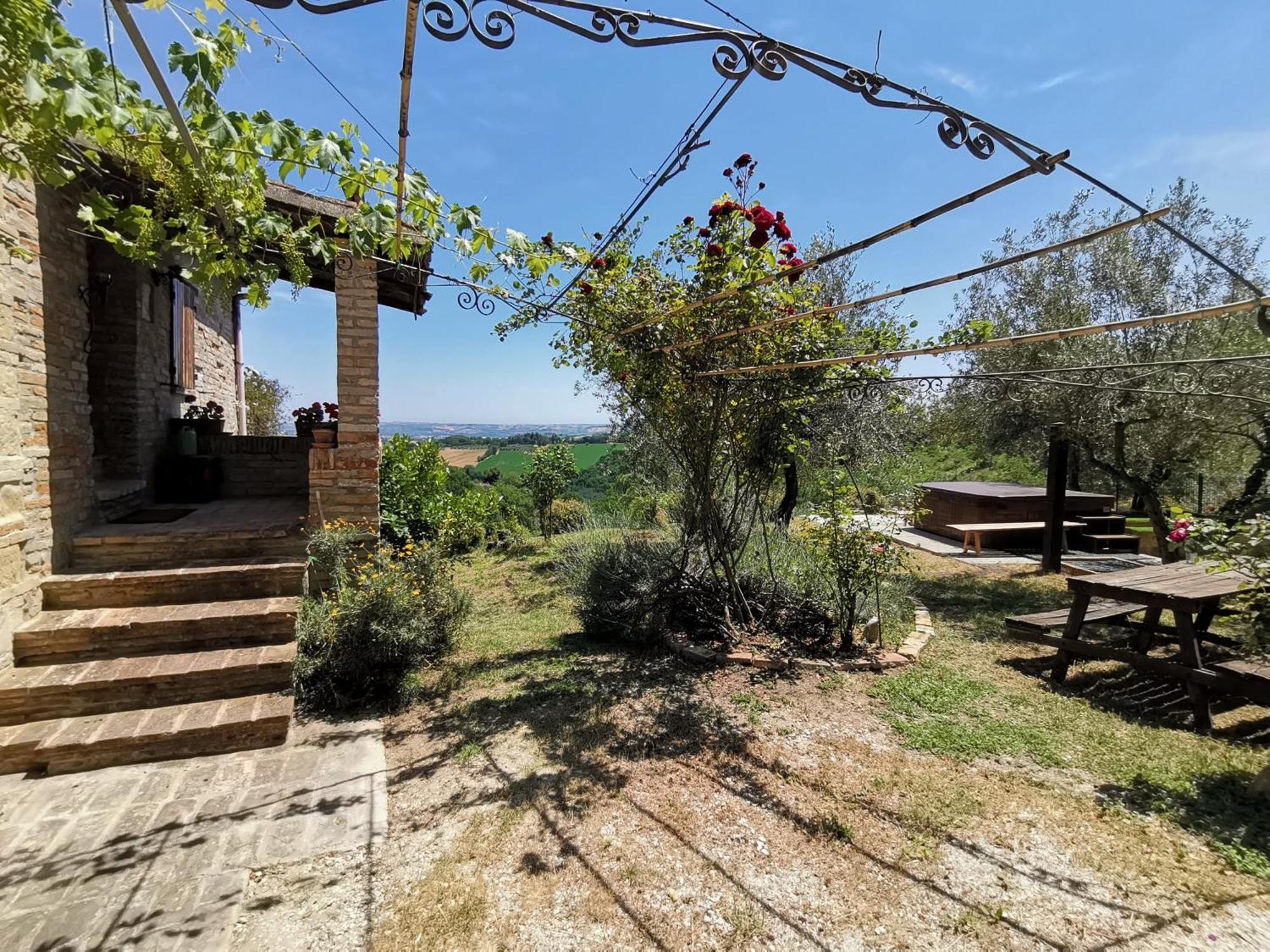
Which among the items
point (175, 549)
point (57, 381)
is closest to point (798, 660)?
point (175, 549)

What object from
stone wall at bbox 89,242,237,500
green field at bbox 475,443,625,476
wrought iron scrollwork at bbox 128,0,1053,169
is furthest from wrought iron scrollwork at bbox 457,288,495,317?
green field at bbox 475,443,625,476

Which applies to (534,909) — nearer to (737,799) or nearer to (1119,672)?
(737,799)

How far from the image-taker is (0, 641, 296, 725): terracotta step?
3.32 m

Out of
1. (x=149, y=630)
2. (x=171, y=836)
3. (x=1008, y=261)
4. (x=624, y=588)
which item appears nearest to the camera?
(x=1008, y=261)

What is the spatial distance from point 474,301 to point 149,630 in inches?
124

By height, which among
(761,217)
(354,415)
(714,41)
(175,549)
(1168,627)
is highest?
(761,217)

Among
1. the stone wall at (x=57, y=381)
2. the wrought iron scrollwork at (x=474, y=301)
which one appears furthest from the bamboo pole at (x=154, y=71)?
the wrought iron scrollwork at (x=474, y=301)

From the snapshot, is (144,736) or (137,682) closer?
(144,736)

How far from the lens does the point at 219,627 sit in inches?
152

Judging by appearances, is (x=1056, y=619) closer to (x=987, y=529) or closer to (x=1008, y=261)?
(x=1008, y=261)

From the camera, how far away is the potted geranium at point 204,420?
6.77 metres

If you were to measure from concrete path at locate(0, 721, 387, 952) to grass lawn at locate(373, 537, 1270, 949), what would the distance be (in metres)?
0.33

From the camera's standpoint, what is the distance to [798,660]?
180 inches

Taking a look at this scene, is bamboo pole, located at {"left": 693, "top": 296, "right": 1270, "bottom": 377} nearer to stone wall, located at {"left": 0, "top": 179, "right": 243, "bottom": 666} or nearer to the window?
stone wall, located at {"left": 0, "top": 179, "right": 243, "bottom": 666}
